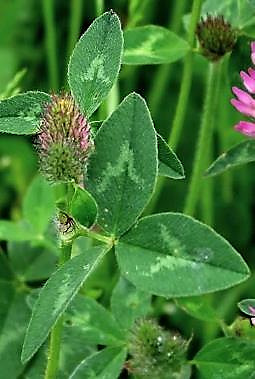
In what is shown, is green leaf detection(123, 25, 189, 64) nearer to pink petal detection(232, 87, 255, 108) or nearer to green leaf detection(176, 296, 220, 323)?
pink petal detection(232, 87, 255, 108)

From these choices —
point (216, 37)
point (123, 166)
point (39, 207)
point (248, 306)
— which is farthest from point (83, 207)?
point (39, 207)

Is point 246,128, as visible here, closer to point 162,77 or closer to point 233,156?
point 233,156

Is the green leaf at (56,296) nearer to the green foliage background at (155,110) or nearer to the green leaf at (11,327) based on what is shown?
the green leaf at (11,327)

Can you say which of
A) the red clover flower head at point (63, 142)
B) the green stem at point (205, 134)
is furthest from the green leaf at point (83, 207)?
the green stem at point (205, 134)

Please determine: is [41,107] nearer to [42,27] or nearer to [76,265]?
[76,265]

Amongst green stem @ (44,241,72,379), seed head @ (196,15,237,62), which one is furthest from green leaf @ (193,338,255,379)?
seed head @ (196,15,237,62)

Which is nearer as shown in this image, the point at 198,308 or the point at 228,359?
the point at 228,359
